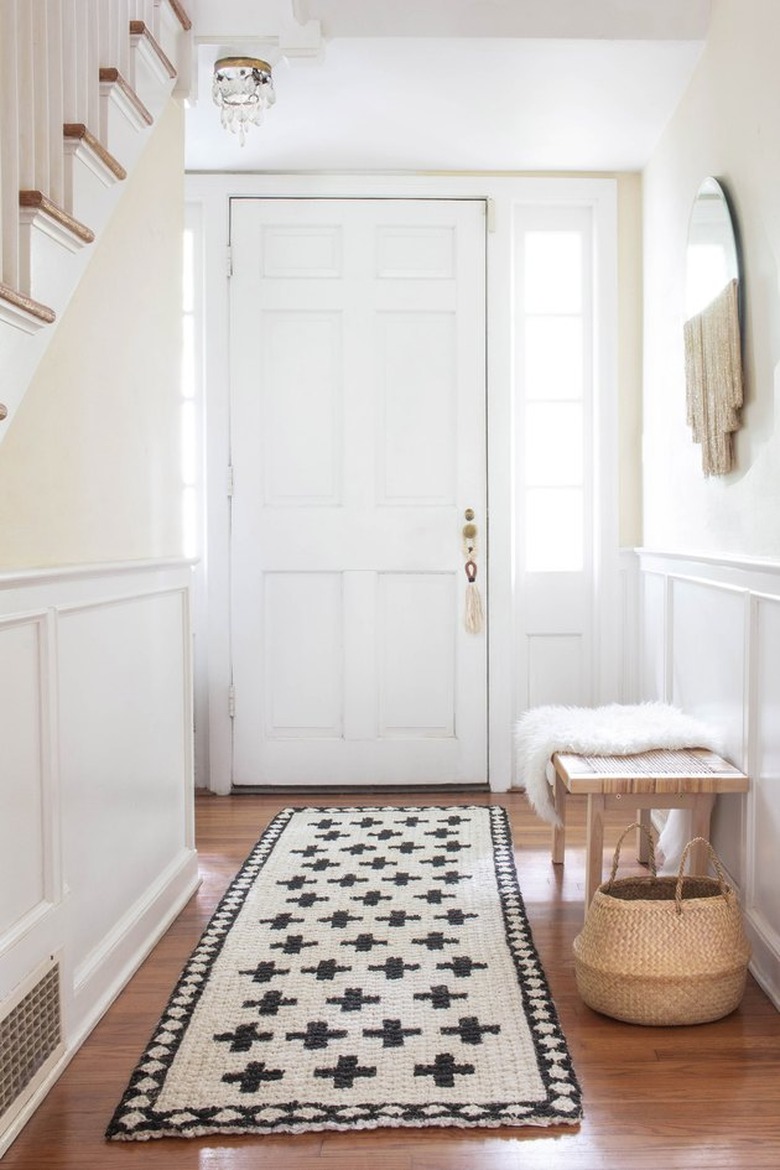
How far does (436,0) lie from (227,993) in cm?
256

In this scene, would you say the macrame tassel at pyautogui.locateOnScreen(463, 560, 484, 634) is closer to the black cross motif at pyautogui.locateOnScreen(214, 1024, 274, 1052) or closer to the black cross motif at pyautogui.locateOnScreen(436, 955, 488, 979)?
the black cross motif at pyautogui.locateOnScreen(436, 955, 488, 979)

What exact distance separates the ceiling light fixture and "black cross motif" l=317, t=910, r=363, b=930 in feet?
7.07

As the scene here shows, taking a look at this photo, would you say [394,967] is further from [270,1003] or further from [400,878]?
[400,878]

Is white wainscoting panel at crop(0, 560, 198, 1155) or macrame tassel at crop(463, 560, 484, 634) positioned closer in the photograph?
white wainscoting panel at crop(0, 560, 198, 1155)

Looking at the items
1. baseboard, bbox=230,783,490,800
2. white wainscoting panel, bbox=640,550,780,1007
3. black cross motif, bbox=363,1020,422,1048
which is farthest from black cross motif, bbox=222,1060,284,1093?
baseboard, bbox=230,783,490,800

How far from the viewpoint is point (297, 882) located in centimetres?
311

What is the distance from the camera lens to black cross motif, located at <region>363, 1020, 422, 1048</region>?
6.96 feet

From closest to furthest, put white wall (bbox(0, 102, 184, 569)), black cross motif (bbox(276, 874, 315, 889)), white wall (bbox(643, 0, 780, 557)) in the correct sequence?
1. white wall (bbox(0, 102, 184, 569))
2. white wall (bbox(643, 0, 780, 557))
3. black cross motif (bbox(276, 874, 315, 889))

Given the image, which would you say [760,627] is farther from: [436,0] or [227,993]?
[436,0]

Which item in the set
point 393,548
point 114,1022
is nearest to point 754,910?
point 114,1022

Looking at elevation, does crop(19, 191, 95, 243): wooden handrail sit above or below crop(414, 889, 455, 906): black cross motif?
above

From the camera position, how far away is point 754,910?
8.30ft

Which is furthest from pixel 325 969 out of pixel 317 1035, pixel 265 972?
pixel 317 1035

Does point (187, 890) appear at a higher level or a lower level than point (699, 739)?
lower
